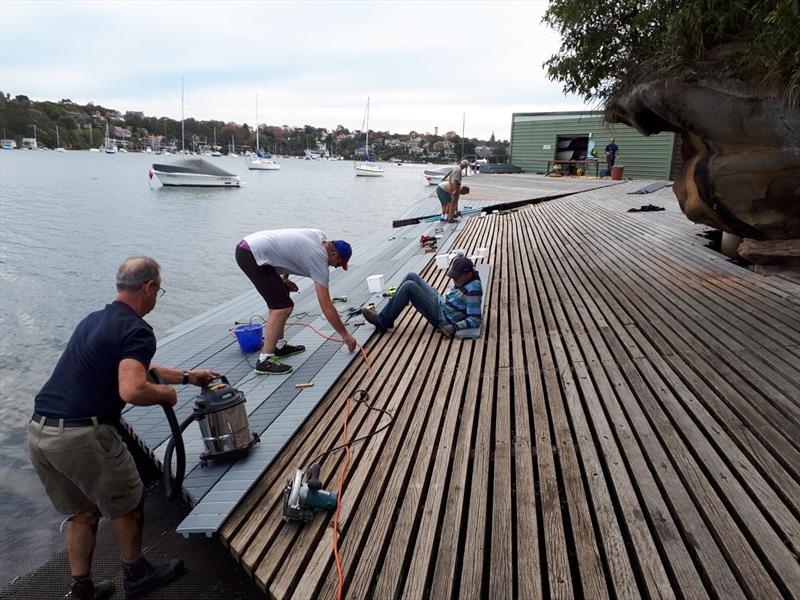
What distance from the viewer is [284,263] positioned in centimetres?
472

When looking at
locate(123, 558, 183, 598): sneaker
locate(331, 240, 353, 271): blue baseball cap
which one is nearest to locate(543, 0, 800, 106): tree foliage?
locate(331, 240, 353, 271): blue baseball cap

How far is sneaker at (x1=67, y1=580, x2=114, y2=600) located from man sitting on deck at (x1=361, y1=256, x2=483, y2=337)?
343 cm

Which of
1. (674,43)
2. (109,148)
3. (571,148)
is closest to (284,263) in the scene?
(674,43)

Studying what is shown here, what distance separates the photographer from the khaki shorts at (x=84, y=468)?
8.22ft

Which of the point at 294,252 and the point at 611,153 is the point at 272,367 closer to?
the point at 294,252

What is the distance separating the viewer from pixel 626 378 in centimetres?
420

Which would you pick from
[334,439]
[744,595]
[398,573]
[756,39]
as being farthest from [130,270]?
[756,39]

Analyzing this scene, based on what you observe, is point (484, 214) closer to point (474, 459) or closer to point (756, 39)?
point (756, 39)

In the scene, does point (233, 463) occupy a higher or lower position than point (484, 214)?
lower

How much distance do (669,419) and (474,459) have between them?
1.41m

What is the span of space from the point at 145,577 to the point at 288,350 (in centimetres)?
272

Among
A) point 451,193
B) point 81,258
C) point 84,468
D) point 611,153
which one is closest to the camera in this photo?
point 84,468

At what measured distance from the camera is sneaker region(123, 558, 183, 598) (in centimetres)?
280

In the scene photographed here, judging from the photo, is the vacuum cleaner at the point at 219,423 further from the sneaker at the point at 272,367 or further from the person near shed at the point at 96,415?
the sneaker at the point at 272,367
